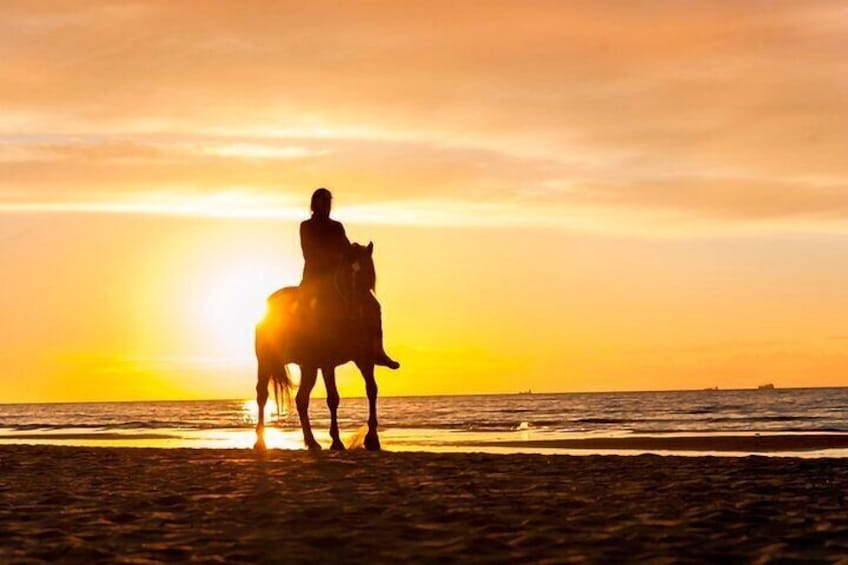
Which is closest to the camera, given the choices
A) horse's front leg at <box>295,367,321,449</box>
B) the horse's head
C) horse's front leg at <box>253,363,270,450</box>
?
the horse's head

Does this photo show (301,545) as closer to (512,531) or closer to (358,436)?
(512,531)

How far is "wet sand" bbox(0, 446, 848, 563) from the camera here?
23.4 feet

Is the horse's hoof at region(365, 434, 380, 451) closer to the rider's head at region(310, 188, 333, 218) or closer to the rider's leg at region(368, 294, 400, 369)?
the rider's leg at region(368, 294, 400, 369)

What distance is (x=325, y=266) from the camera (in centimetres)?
1680

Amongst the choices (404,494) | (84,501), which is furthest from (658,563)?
(84,501)

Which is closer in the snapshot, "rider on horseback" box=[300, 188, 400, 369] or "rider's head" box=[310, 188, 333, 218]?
"rider on horseback" box=[300, 188, 400, 369]

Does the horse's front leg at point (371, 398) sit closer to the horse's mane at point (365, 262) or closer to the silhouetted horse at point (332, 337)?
the silhouetted horse at point (332, 337)

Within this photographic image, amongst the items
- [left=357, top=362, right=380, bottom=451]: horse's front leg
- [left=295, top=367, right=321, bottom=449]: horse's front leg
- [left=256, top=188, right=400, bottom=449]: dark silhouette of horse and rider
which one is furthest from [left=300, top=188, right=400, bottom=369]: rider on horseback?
[left=295, top=367, right=321, bottom=449]: horse's front leg

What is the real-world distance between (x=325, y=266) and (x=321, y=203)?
102cm

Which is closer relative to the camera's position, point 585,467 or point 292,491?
point 292,491

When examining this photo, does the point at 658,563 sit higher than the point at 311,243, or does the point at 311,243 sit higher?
the point at 311,243

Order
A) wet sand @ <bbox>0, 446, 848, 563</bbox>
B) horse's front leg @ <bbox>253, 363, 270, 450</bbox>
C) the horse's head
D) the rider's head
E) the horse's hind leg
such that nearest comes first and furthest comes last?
1. wet sand @ <bbox>0, 446, 848, 563</bbox>
2. the horse's head
3. the rider's head
4. the horse's hind leg
5. horse's front leg @ <bbox>253, 363, 270, 450</bbox>

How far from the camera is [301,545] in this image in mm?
7367

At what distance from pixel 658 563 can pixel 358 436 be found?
12.9 metres
